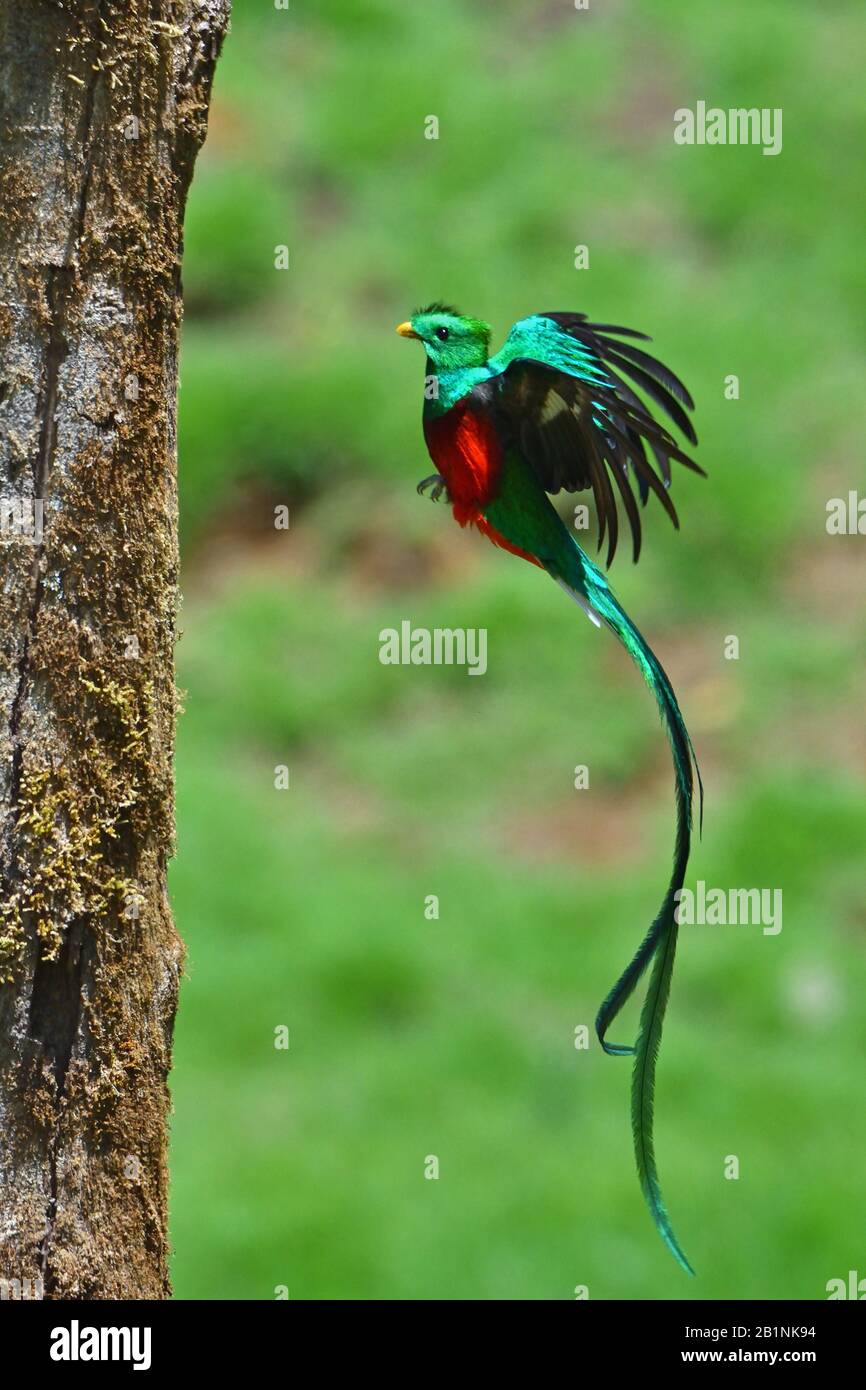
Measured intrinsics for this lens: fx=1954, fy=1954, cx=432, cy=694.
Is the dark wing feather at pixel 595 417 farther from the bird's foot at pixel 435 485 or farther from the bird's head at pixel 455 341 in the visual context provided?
the bird's foot at pixel 435 485

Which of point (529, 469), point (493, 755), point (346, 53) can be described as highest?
point (346, 53)

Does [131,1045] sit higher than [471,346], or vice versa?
[471,346]

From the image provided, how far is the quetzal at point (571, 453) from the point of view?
3.65m

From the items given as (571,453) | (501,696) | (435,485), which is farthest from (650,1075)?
(501,696)

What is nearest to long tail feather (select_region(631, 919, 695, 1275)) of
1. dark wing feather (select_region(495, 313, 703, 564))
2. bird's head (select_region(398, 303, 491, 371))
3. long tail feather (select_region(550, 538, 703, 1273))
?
long tail feather (select_region(550, 538, 703, 1273))

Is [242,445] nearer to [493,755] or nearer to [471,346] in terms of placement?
[493,755]

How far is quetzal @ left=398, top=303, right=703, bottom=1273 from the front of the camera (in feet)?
12.0

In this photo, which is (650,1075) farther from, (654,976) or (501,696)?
(501,696)

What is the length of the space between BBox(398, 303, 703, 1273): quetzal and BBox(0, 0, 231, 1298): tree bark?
0.64 m

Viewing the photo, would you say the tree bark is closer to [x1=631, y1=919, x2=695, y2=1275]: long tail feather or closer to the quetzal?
the quetzal

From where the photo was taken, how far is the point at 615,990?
373cm

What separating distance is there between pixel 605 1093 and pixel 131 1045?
5.11 metres

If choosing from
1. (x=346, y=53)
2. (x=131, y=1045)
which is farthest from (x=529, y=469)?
(x=346, y=53)

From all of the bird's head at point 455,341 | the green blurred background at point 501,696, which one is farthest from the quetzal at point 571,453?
the green blurred background at point 501,696
